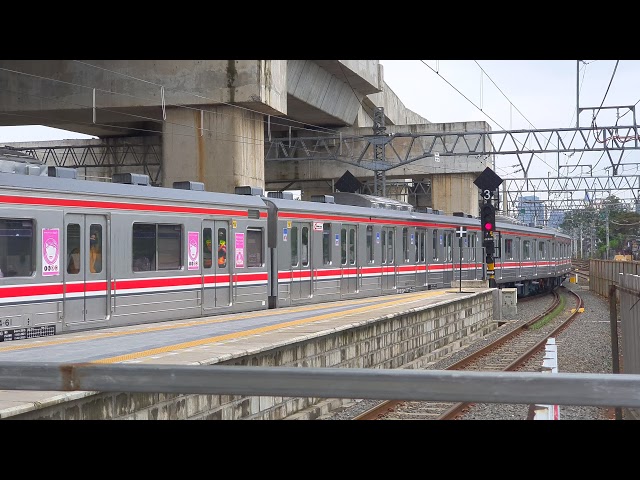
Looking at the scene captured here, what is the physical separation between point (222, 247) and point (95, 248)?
3869 mm

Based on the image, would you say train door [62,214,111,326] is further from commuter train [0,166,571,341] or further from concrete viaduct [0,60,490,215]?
concrete viaduct [0,60,490,215]

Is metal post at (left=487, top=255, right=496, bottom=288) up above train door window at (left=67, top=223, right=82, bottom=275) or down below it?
below

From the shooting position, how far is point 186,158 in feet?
89.3

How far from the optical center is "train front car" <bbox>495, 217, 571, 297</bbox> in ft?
120

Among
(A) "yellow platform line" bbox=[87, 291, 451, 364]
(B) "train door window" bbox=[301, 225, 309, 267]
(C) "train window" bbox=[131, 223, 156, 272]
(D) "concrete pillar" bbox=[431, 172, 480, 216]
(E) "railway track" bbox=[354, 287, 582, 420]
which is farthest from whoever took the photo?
Result: (D) "concrete pillar" bbox=[431, 172, 480, 216]

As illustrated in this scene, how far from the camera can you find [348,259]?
23125 mm

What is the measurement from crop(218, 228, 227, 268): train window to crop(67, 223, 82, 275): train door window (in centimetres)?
412

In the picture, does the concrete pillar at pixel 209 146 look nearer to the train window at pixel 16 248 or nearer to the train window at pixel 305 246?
the train window at pixel 305 246

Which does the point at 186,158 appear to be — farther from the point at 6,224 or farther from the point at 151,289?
the point at 6,224

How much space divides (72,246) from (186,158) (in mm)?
14148

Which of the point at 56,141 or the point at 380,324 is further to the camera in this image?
the point at 56,141

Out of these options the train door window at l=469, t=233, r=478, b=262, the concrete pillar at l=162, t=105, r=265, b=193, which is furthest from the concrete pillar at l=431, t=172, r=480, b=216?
the concrete pillar at l=162, t=105, r=265, b=193

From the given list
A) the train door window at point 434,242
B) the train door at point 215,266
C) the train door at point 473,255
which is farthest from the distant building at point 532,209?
the train door at point 215,266
